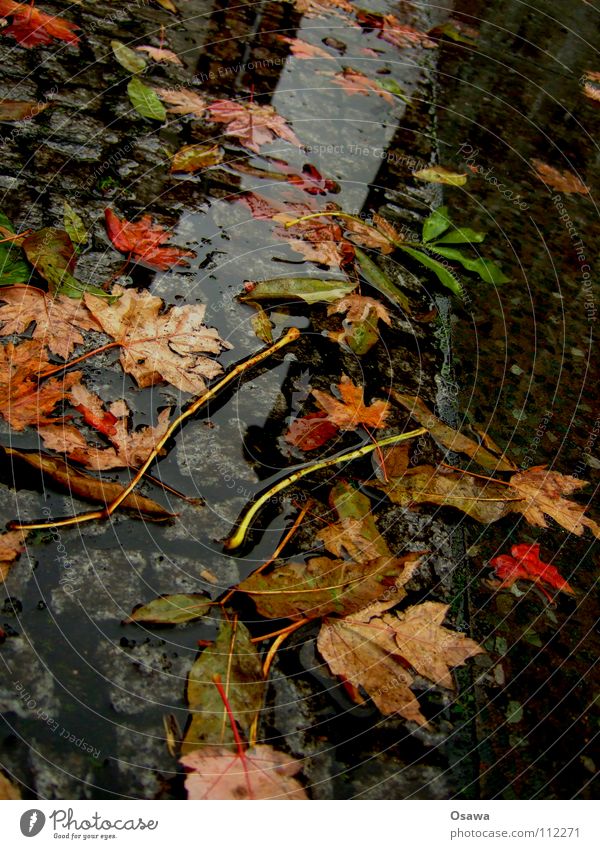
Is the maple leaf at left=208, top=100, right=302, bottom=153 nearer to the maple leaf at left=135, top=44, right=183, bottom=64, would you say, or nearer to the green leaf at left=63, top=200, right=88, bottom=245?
the maple leaf at left=135, top=44, right=183, bottom=64

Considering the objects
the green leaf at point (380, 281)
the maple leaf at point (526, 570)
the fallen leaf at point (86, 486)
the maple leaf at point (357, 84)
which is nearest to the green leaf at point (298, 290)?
the green leaf at point (380, 281)

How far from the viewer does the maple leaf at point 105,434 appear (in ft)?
3.67

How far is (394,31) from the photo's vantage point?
10.3 feet

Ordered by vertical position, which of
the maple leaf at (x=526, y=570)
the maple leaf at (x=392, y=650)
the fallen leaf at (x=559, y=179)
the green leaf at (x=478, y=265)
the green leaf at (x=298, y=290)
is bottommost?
the maple leaf at (x=392, y=650)

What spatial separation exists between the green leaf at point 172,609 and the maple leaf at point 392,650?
20cm

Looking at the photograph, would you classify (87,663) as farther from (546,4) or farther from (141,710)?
(546,4)

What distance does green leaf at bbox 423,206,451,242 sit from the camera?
75.9 inches

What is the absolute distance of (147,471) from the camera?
1148 millimetres

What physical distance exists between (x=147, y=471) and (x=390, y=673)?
21.8 inches

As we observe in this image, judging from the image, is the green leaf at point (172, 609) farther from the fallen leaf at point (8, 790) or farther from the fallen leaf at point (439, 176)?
the fallen leaf at point (439, 176)

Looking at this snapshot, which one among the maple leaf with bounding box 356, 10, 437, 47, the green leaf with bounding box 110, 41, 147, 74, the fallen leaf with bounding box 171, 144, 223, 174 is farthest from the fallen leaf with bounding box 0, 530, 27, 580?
the maple leaf with bounding box 356, 10, 437, 47

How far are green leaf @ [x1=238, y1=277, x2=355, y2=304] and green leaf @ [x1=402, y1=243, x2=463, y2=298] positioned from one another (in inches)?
13.4

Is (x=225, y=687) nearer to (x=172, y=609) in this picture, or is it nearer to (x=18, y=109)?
(x=172, y=609)

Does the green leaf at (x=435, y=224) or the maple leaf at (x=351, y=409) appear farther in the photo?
the green leaf at (x=435, y=224)
